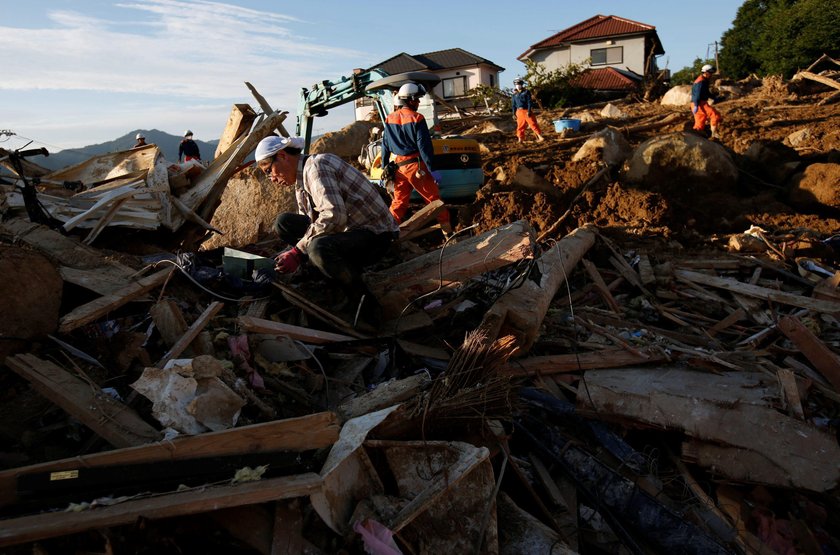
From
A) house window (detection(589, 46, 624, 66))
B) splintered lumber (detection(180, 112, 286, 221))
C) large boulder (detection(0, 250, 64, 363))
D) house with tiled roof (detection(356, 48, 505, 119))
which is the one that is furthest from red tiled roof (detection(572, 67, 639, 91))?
large boulder (detection(0, 250, 64, 363))

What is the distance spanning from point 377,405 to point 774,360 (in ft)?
11.8

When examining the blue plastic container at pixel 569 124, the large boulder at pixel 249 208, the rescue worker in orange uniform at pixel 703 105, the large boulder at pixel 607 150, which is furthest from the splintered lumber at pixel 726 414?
the blue plastic container at pixel 569 124

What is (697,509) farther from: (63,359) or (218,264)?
(218,264)

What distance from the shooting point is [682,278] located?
6266mm

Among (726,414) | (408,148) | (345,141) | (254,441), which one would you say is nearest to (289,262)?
(254,441)

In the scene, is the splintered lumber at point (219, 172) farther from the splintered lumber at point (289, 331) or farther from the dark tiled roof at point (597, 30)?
the dark tiled roof at point (597, 30)

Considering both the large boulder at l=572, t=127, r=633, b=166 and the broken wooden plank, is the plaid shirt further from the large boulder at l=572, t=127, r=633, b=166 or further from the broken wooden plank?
the large boulder at l=572, t=127, r=633, b=166

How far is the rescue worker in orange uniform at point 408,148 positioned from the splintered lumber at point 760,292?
10.4 ft

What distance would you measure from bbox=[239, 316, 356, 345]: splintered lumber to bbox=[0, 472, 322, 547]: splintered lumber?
163cm

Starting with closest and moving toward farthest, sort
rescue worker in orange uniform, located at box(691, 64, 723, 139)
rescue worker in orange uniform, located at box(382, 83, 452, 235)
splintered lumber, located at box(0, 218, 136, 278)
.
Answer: splintered lumber, located at box(0, 218, 136, 278), rescue worker in orange uniform, located at box(382, 83, 452, 235), rescue worker in orange uniform, located at box(691, 64, 723, 139)

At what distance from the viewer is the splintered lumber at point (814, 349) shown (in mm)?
4387

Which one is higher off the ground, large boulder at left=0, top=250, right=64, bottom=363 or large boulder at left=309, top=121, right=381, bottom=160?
large boulder at left=309, top=121, right=381, bottom=160

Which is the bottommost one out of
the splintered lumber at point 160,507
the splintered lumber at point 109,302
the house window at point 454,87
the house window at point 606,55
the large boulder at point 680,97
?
the splintered lumber at point 160,507

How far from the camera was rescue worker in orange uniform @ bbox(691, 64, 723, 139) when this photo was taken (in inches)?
467
